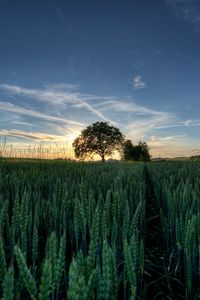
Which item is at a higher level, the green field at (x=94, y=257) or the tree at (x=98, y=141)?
the tree at (x=98, y=141)

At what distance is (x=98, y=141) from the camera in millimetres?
63688

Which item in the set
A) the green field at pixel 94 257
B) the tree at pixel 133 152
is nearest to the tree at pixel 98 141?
the tree at pixel 133 152

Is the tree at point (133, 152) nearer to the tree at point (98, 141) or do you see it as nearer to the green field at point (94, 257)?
the tree at point (98, 141)

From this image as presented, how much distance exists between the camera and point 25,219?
136 centimetres

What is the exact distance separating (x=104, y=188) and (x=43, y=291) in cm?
265

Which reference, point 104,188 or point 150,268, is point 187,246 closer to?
point 150,268

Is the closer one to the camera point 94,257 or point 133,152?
point 94,257

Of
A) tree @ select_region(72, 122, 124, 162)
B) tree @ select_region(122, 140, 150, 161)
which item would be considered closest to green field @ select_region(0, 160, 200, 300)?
tree @ select_region(72, 122, 124, 162)

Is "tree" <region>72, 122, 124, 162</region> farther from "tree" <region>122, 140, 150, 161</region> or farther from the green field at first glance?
the green field

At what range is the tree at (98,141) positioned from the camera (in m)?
63.2

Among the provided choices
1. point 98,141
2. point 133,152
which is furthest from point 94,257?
point 133,152

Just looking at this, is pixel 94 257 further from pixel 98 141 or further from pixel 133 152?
pixel 133 152

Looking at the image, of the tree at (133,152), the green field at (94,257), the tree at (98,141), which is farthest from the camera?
the tree at (133,152)

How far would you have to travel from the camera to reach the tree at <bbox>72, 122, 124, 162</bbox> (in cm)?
6316
